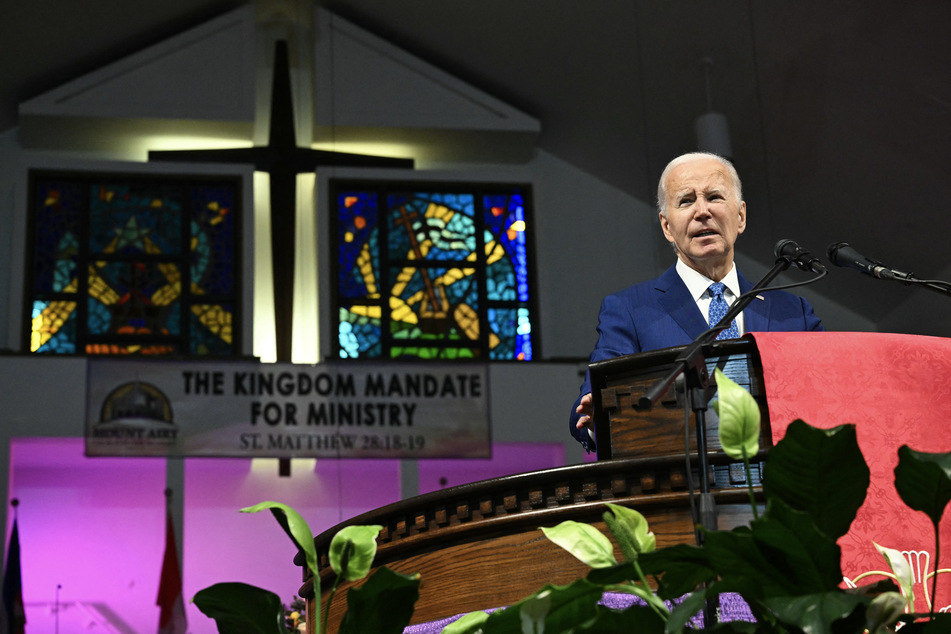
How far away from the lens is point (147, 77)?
8875 millimetres

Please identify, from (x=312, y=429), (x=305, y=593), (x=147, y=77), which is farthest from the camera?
(x=147, y=77)

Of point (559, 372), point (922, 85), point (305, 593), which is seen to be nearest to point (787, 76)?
point (922, 85)

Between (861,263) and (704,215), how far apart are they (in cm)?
74

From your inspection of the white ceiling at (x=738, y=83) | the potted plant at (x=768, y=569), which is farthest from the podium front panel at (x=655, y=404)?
the white ceiling at (x=738, y=83)

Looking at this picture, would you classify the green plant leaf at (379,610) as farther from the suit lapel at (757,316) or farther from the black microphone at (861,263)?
the suit lapel at (757,316)

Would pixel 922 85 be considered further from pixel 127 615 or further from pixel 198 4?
pixel 127 615

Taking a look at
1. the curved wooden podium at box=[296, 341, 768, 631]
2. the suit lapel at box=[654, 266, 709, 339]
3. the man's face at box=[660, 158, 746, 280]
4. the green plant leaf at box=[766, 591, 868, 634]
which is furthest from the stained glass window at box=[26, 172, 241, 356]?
the green plant leaf at box=[766, 591, 868, 634]

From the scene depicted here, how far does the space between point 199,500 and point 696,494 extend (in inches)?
303

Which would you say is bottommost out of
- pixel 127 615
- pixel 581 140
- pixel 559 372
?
pixel 127 615

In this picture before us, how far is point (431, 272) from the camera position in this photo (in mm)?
9273

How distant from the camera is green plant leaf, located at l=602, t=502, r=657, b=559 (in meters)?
0.86

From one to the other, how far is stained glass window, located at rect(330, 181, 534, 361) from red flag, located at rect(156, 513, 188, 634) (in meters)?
1.99

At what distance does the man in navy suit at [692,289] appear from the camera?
2.32 meters

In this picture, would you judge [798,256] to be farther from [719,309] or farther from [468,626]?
[468,626]
